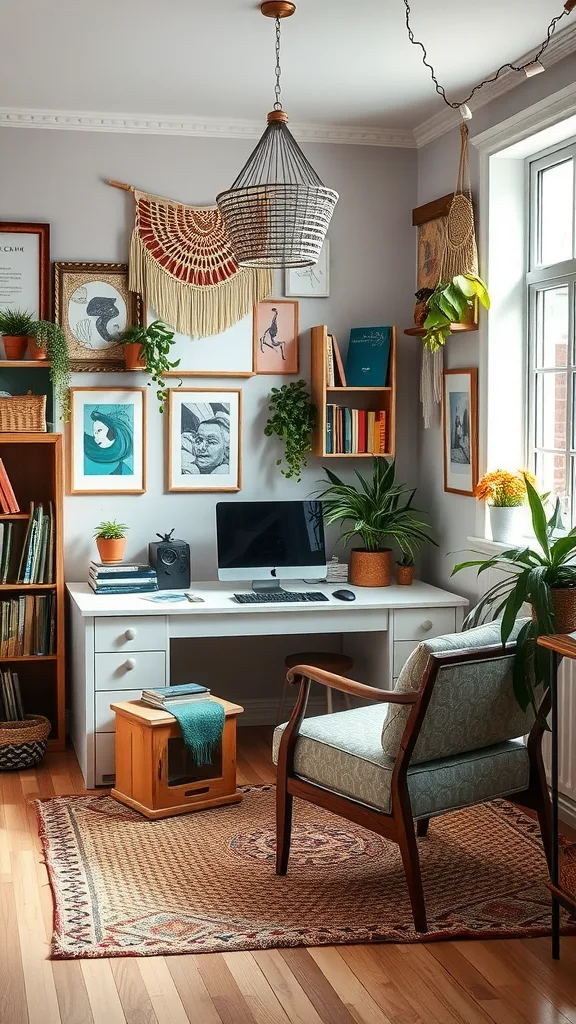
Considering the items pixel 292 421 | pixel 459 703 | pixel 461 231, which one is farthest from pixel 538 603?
pixel 292 421

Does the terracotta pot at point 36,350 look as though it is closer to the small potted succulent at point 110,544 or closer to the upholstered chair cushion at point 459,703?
the small potted succulent at point 110,544

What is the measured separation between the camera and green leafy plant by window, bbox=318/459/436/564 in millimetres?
4887

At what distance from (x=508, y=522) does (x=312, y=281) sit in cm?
156

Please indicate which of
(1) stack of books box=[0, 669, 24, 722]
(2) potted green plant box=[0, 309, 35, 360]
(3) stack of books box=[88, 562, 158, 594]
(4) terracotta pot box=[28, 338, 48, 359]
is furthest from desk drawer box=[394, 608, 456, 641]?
(2) potted green plant box=[0, 309, 35, 360]

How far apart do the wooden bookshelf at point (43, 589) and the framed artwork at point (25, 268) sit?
2.00 feet

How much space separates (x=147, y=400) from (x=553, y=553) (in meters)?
2.27

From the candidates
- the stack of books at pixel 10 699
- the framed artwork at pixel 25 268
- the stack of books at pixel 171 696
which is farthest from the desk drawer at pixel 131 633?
the framed artwork at pixel 25 268

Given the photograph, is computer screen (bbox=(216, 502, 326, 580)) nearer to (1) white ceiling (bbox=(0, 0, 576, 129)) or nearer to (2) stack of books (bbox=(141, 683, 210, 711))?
(2) stack of books (bbox=(141, 683, 210, 711))

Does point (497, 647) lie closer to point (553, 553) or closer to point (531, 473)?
point (553, 553)

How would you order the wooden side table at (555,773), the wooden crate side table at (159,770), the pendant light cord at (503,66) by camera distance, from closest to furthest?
the wooden side table at (555,773), the pendant light cord at (503,66), the wooden crate side table at (159,770)

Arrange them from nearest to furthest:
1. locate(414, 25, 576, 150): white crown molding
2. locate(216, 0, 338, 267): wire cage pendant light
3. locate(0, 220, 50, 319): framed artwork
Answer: locate(216, 0, 338, 267): wire cage pendant light → locate(414, 25, 576, 150): white crown molding → locate(0, 220, 50, 319): framed artwork

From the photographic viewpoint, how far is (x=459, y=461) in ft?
15.5

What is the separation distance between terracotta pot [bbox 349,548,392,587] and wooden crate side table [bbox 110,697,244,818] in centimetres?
103

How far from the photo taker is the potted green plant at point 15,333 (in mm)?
4633
